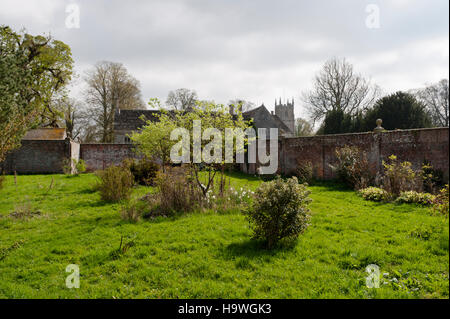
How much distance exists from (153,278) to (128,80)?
36729 millimetres

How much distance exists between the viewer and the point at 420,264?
440 centimetres

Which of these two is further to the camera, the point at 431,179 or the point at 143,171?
the point at 143,171

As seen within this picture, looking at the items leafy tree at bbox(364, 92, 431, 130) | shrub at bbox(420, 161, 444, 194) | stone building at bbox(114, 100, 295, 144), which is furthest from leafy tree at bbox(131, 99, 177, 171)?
leafy tree at bbox(364, 92, 431, 130)

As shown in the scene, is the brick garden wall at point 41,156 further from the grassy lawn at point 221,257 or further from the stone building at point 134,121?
the grassy lawn at point 221,257

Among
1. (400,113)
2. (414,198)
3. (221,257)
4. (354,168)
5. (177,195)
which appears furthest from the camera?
(400,113)

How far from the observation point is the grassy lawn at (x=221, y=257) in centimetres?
395

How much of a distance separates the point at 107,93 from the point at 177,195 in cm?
3220

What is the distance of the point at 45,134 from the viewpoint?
2202 centimetres

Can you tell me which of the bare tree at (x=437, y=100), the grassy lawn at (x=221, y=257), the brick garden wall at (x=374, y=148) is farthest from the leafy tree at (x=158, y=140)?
the bare tree at (x=437, y=100)

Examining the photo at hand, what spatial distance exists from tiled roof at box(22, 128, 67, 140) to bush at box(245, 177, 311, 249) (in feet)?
70.3

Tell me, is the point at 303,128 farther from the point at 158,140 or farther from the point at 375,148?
the point at 158,140

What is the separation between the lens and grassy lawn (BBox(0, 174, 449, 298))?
13.0 feet

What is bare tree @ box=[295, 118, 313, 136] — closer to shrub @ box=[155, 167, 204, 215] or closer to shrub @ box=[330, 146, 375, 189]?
shrub @ box=[330, 146, 375, 189]

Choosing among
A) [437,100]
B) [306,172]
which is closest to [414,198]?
[306,172]
